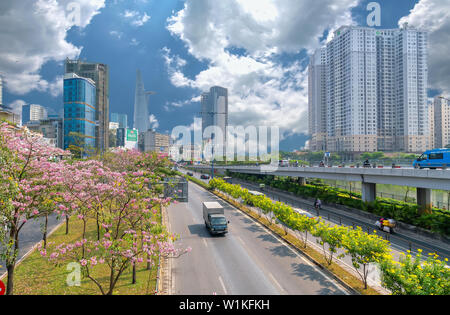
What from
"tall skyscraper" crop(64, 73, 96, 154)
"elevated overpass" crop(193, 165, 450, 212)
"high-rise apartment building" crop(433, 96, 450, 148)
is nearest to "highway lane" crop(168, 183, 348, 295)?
"elevated overpass" crop(193, 165, 450, 212)

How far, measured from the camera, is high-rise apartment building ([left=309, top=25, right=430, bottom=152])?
442 feet

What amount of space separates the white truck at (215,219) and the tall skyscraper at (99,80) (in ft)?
487

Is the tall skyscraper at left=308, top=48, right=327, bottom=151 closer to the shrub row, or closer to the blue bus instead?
the blue bus

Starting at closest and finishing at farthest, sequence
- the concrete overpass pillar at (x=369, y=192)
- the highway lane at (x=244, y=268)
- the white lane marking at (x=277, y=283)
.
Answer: the white lane marking at (x=277, y=283) < the highway lane at (x=244, y=268) < the concrete overpass pillar at (x=369, y=192)

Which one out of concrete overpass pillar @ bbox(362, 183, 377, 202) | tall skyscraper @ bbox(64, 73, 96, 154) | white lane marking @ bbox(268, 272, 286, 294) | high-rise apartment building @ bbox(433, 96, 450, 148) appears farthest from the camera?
high-rise apartment building @ bbox(433, 96, 450, 148)

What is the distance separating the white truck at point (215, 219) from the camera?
25688mm

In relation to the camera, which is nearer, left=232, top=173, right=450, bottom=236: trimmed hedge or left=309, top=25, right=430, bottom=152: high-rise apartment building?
left=232, top=173, right=450, bottom=236: trimmed hedge

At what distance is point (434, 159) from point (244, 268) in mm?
27576

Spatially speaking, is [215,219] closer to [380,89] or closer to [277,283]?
[277,283]

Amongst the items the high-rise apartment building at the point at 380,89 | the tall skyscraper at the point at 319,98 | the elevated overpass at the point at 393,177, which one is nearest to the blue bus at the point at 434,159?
the elevated overpass at the point at 393,177

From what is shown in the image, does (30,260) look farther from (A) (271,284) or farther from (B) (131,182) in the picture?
(A) (271,284)

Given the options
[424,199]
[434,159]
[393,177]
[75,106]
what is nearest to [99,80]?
[75,106]

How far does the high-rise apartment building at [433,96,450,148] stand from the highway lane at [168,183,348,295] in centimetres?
19197

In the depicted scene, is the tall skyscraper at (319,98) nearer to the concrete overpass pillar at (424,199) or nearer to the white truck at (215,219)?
the concrete overpass pillar at (424,199)
